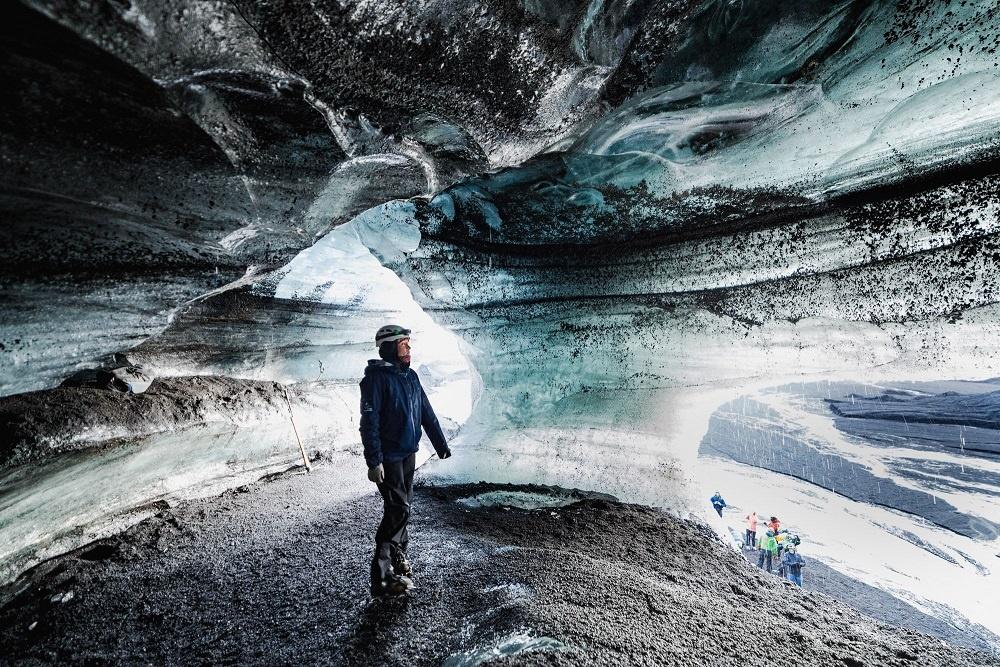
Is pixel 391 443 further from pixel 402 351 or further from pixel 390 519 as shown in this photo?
pixel 402 351

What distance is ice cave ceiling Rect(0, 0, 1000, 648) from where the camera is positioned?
2.34m

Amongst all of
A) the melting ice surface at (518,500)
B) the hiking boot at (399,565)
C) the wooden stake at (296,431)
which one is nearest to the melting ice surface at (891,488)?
the melting ice surface at (518,500)

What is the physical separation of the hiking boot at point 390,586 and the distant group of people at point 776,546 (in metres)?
3.25

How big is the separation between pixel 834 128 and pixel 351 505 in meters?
5.57

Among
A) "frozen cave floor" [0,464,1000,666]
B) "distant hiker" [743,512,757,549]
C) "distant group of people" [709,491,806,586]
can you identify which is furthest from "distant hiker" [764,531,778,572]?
"frozen cave floor" [0,464,1000,666]

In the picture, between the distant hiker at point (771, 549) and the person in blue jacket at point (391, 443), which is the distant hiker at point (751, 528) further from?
the person in blue jacket at point (391, 443)

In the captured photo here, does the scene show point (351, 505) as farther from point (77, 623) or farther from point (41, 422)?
point (41, 422)

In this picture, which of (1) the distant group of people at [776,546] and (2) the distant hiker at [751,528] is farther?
(2) the distant hiker at [751,528]

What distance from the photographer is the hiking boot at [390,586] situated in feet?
8.51

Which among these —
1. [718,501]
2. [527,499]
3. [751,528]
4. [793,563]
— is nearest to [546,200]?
[527,499]

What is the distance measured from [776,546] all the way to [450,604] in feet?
16.2

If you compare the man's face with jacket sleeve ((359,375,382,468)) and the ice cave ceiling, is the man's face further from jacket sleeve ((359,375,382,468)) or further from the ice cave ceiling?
the ice cave ceiling

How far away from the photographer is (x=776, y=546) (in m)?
5.34

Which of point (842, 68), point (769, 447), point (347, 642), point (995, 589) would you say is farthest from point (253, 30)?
point (769, 447)
